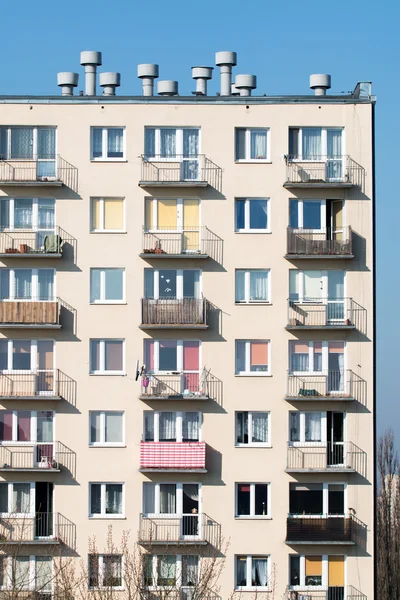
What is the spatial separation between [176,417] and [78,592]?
29.0 feet

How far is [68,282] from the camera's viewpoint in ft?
201

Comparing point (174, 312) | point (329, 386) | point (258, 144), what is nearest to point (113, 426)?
point (174, 312)

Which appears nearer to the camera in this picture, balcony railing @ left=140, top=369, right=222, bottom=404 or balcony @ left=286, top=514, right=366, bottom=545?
balcony @ left=286, top=514, right=366, bottom=545

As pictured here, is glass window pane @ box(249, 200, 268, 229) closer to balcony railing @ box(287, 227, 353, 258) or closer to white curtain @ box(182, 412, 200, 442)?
balcony railing @ box(287, 227, 353, 258)

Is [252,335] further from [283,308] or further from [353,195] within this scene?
[353,195]

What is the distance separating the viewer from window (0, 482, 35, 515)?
60.5 m

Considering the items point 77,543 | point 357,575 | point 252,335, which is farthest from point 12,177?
point 357,575

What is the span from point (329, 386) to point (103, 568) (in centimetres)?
1295

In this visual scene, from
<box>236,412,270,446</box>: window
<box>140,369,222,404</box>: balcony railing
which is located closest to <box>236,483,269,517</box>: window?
<box>236,412,270,446</box>: window

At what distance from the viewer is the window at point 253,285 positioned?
202 ft

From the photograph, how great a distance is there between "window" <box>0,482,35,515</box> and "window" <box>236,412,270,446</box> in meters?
9.69

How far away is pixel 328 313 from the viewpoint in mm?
61094

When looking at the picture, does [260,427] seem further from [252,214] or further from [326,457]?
[252,214]

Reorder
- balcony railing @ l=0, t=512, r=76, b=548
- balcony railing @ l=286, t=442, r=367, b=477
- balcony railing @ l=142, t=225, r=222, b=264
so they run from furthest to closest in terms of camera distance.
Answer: balcony railing @ l=142, t=225, r=222, b=264
balcony railing @ l=286, t=442, r=367, b=477
balcony railing @ l=0, t=512, r=76, b=548
